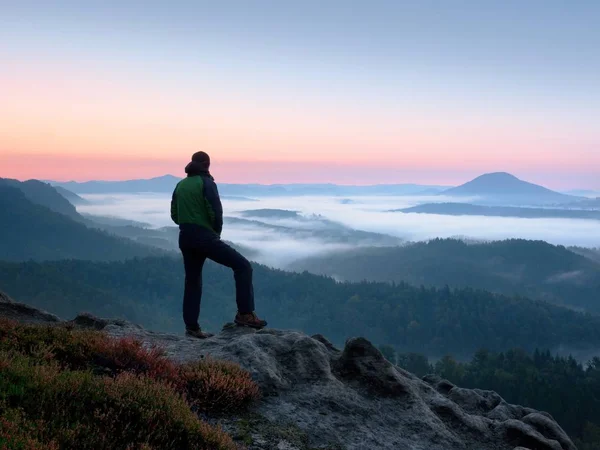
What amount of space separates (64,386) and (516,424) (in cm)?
873

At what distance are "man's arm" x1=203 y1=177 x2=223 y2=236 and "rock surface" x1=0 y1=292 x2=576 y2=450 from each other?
2.77 meters

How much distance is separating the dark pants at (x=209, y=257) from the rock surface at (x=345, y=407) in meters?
1.00

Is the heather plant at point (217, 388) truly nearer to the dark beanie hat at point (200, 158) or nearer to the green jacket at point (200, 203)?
the green jacket at point (200, 203)

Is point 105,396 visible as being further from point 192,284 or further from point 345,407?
point 192,284

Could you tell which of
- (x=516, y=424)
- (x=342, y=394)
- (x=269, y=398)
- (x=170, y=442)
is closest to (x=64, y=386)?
(x=170, y=442)

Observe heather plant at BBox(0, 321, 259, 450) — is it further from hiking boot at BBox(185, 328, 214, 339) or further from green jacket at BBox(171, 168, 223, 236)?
hiking boot at BBox(185, 328, 214, 339)

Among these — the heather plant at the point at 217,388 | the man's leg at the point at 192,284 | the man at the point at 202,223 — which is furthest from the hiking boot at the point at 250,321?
the heather plant at the point at 217,388

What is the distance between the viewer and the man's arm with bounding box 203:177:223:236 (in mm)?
11371

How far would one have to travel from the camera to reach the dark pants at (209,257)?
451 inches

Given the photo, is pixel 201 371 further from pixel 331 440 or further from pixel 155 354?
pixel 331 440

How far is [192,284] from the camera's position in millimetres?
12219

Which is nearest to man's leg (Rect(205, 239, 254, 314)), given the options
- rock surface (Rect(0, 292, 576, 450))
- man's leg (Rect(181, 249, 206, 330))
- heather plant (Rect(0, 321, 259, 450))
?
man's leg (Rect(181, 249, 206, 330))

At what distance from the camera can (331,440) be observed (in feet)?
25.3

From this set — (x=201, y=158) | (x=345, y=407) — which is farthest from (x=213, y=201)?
(x=345, y=407)
